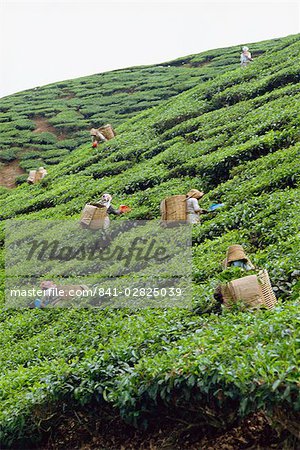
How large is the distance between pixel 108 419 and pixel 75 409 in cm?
37

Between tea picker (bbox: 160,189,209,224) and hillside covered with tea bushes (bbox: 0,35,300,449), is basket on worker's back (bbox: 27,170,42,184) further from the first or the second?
tea picker (bbox: 160,189,209,224)

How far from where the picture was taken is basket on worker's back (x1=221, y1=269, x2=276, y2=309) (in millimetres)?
7809

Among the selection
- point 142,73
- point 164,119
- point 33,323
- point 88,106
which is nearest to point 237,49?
point 142,73

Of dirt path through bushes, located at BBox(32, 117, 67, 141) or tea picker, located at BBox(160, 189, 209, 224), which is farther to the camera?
dirt path through bushes, located at BBox(32, 117, 67, 141)

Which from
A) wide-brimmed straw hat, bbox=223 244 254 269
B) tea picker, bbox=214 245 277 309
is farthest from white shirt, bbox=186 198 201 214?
tea picker, bbox=214 245 277 309

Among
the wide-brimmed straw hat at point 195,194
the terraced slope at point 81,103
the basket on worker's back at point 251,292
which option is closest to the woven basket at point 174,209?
the wide-brimmed straw hat at point 195,194

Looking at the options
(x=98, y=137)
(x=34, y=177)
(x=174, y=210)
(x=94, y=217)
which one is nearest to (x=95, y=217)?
(x=94, y=217)

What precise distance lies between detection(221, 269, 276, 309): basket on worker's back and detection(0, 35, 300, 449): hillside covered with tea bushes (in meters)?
0.24

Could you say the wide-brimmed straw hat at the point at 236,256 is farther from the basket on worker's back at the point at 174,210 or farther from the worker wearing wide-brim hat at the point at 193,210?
the basket on worker's back at the point at 174,210

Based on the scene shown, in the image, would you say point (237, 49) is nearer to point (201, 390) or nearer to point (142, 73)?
point (142, 73)

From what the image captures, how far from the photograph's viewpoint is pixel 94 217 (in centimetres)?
1462

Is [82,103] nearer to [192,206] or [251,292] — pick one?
[192,206]

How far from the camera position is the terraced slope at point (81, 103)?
3475cm

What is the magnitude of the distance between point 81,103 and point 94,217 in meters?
29.5
